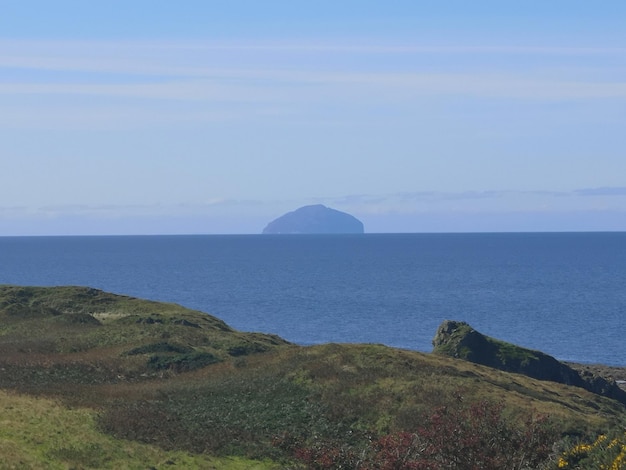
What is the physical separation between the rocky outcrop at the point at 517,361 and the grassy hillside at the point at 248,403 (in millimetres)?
11694

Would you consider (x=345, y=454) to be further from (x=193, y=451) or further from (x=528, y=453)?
(x=193, y=451)

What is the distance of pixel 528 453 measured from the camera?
31.4 metres

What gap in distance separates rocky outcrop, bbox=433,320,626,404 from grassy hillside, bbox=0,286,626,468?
11.7 meters

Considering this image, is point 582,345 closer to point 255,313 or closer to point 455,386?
point 255,313

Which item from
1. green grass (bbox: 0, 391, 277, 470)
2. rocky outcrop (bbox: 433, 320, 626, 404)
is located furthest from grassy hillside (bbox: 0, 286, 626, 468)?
rocky outcrop (bbox: 433, 320, 626, 404)

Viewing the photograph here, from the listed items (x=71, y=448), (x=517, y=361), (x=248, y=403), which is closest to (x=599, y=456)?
(x=71, y=448)

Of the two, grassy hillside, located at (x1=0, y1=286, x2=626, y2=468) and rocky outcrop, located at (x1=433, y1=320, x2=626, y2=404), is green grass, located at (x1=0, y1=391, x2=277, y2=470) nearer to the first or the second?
grassy hillside, located at (x1=0, y1=286, x2=626, y2=468)

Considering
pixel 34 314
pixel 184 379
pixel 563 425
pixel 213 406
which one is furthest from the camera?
pixel 34 314

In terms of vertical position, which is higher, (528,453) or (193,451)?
(528,453)

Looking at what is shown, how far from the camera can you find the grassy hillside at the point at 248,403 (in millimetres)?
35750

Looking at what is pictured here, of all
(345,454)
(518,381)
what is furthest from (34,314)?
(345,454)

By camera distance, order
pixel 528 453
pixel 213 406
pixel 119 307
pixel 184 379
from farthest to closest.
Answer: pixel 119 307
pixel 184 379
pixel 213 406
pixel 528 453

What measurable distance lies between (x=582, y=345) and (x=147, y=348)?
73.6 meters

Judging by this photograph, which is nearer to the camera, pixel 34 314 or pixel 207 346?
pixel 207 346
